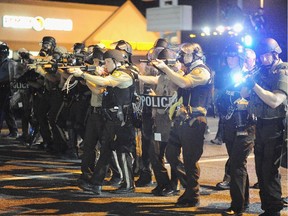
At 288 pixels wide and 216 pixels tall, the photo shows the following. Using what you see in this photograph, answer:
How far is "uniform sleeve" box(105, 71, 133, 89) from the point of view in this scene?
7527 millimetres

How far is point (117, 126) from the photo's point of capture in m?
7.89

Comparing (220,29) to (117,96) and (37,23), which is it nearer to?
(37,23)

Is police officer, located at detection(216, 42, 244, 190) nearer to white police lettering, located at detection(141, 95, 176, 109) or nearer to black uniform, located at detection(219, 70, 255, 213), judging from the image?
black uniform, located at detection(219, 70, 255, 213)

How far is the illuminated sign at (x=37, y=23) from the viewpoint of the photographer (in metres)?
24.7

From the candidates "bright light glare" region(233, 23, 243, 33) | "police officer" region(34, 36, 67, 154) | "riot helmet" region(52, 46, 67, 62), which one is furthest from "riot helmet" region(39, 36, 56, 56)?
"bright light glare" region(233, 23, 243, 33)

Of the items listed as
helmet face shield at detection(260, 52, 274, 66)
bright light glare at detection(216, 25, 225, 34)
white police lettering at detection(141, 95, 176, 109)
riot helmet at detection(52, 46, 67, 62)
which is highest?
bright light glare at detection(216, 25, 225, 34)

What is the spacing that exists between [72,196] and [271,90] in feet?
9.92

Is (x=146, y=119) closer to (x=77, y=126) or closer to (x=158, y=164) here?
(x=158, y=164)

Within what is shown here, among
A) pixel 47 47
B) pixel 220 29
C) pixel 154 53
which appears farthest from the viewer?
pixel 220 29

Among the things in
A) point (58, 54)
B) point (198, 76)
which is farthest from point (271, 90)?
point (58, 54)

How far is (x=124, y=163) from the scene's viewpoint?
313 inches

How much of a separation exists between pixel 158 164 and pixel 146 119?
0.96m

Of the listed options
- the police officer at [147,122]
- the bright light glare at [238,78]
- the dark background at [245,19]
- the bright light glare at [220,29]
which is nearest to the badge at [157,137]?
the police officer at [147,122]

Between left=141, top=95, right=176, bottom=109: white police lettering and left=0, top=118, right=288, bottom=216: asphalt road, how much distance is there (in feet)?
3.94
